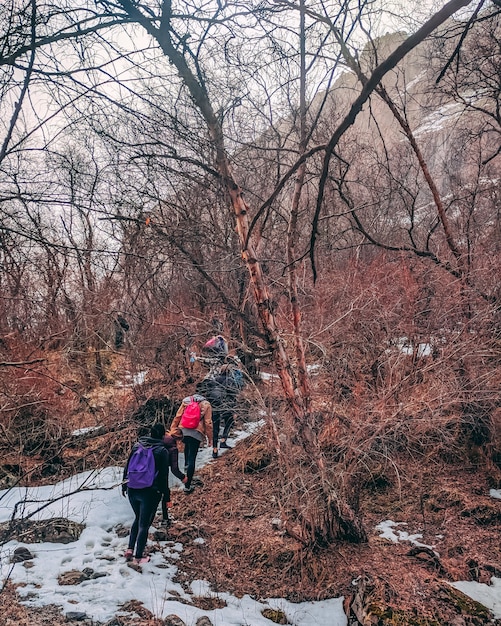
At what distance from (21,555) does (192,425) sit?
2563 millimetres

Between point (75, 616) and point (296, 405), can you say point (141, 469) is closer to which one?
point (75, 616)

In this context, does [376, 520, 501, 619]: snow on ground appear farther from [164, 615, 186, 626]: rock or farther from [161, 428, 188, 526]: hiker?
[161, 428, 188, 526]: hiker

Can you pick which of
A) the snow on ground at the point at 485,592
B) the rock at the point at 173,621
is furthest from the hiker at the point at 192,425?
the snow on ground at the point at 485,592

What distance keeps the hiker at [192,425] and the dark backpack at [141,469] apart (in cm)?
155

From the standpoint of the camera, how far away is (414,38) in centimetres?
150

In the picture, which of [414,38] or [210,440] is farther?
[210,440]

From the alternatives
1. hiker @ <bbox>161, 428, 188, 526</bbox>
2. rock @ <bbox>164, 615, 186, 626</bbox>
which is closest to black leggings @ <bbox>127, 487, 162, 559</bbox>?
hiker @ <bbox>161, 428, 188, 526</bbox>

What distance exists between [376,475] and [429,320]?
251 centimetres

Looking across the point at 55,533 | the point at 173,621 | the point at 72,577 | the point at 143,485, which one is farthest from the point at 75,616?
the point at 55,533

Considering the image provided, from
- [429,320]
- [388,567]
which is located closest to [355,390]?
[429,320]

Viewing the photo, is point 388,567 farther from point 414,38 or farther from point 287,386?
point 414,38

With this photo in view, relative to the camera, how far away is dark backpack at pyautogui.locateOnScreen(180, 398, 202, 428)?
646cm

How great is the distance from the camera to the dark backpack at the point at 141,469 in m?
4.77

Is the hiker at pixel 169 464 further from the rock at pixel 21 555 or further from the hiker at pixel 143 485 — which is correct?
the rock at pixel 21 555
